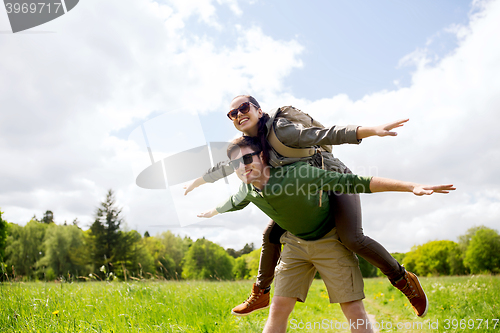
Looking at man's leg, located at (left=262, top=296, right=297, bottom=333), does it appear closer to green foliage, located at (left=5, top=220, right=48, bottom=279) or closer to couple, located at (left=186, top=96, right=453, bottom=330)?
couple, located at (left=186, top=96, right=453, bottom=330)

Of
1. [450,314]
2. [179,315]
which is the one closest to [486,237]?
[450,314]

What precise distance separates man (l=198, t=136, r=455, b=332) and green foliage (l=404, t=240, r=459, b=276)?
51.7m

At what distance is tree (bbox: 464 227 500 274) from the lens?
3634cm

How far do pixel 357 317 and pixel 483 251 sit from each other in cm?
4518

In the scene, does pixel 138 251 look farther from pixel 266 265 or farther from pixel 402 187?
pixel 402 187

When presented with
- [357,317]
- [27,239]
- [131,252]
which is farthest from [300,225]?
[27,239]

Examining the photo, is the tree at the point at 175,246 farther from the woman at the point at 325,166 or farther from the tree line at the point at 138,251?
the woman at the point at 325,166

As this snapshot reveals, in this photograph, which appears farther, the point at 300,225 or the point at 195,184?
the point at 195,184

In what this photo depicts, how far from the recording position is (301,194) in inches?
92.4

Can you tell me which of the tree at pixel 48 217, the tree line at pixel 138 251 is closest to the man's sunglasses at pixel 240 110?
the tree line at pixel 138 251

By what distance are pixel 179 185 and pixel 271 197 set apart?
1.53m

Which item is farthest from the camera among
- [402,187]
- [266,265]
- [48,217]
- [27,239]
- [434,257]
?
[48,217]

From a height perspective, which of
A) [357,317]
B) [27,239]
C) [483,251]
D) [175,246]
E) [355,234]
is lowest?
[483,251]

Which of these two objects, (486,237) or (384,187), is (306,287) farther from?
(486,237)
